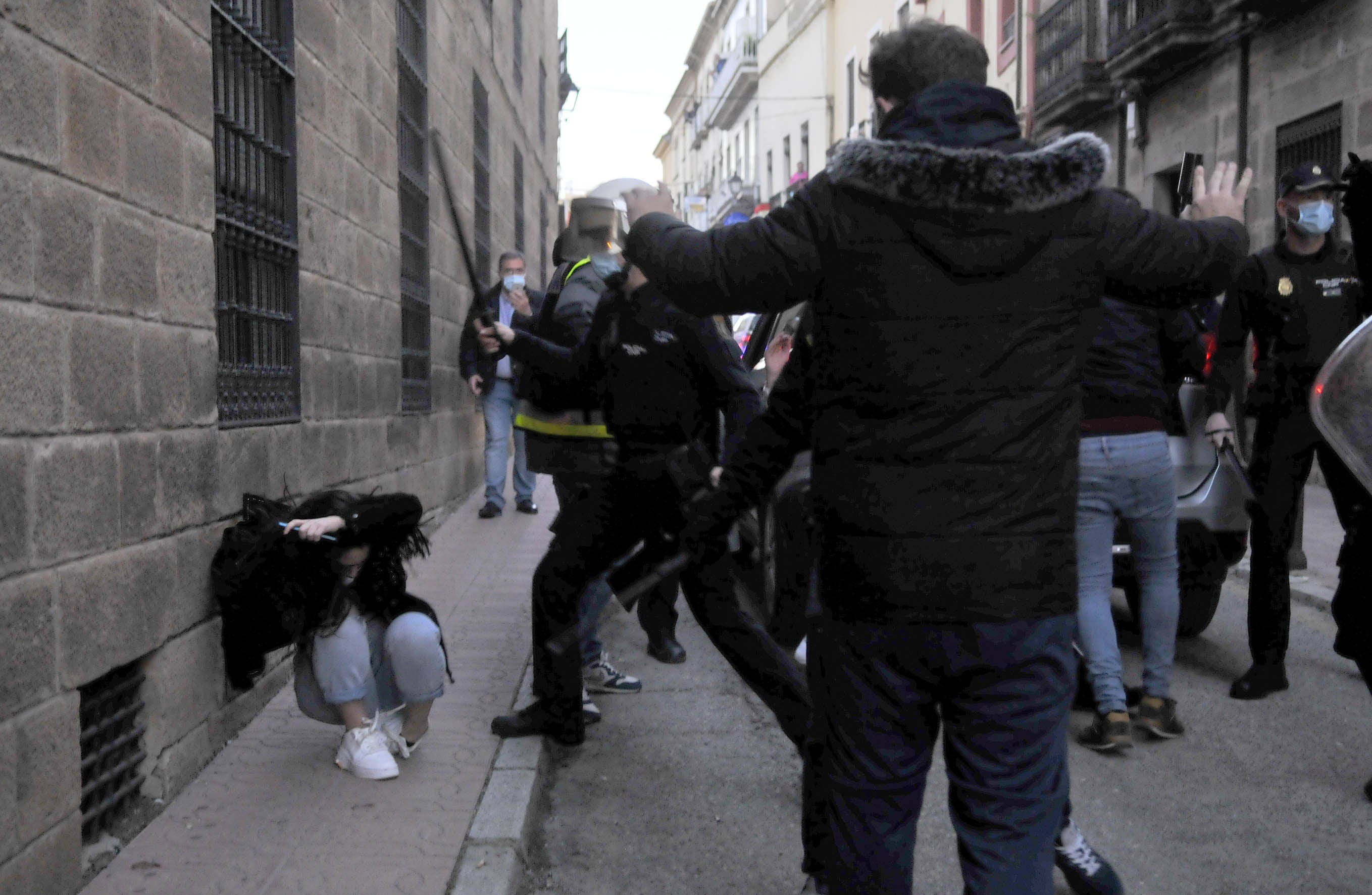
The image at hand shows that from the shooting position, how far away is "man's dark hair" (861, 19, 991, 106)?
7.62 feet

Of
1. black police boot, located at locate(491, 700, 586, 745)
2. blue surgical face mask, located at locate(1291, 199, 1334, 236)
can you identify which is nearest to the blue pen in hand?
black police boot, located at locate(491, 700, 586, 745)

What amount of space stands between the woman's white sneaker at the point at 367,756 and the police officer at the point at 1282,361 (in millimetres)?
3294

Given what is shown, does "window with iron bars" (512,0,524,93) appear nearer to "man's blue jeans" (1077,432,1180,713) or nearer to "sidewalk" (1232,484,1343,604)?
"sidewalk" (1232,484,1343,604)

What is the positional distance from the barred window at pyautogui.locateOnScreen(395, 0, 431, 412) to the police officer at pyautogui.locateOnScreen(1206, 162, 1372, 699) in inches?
191

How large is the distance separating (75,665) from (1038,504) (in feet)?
7.64

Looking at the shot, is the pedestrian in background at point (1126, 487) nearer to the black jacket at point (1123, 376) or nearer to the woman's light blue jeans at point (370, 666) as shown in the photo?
the black jacket at point (1123, 376)

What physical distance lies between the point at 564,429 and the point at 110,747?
71.3 inches

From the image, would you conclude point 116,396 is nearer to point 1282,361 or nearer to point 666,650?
point 666,650

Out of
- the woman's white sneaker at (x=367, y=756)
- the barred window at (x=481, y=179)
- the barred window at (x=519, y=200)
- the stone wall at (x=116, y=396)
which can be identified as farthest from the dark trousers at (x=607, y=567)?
the barred window at (x=519, y=200)

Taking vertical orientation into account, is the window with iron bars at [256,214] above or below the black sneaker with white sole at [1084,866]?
above

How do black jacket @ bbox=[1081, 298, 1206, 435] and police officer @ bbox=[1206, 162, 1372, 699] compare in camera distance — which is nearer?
black jacket @ bbox=[1081, 298, 1206, 435]

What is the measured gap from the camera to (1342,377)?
2820mm

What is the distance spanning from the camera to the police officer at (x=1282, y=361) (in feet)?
17.0

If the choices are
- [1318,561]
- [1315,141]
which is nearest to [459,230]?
[1318,561]
